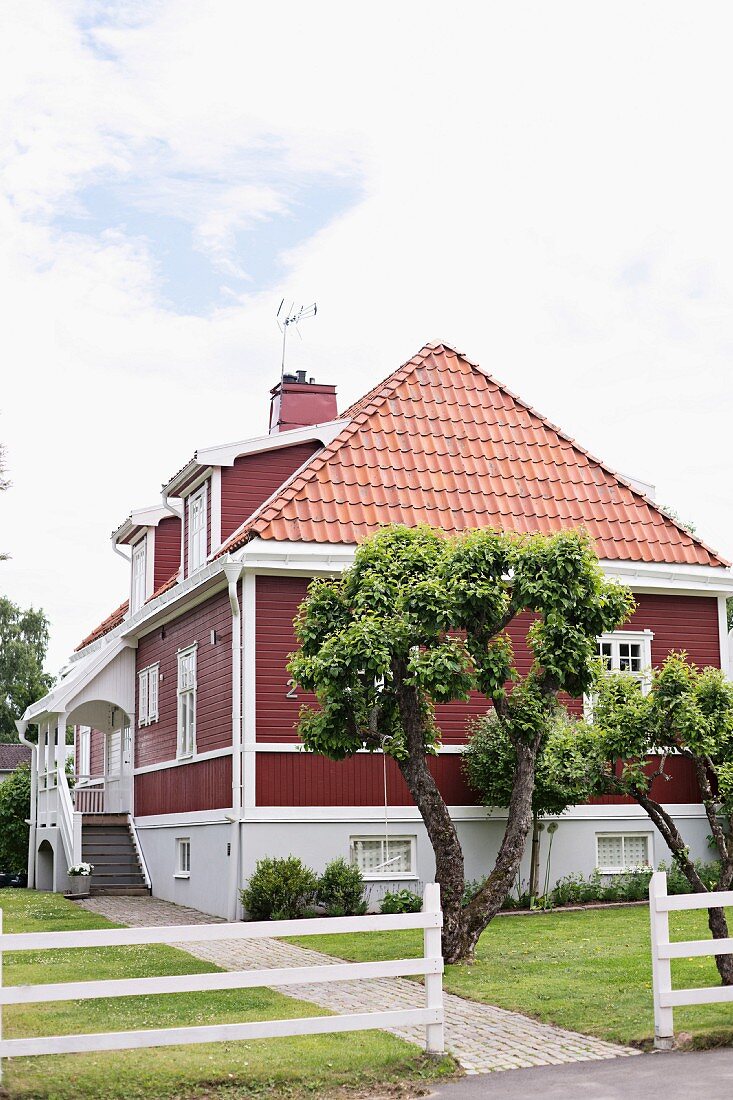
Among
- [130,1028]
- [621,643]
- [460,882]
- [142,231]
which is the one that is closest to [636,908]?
[621,643]

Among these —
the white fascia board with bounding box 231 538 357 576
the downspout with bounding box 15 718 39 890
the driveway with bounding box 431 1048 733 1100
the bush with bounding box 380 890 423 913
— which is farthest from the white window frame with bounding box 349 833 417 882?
the downspout with bounding box 15 718 39 890

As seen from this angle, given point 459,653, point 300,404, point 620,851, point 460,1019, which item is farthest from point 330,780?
point 300,404

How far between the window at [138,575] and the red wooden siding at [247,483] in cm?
580

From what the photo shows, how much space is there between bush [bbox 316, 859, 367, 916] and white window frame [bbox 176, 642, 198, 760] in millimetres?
4161

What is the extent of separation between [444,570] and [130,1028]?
582 cm

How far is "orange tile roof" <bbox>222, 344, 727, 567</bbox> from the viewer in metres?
20.2

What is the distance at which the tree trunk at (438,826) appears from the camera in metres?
13.8

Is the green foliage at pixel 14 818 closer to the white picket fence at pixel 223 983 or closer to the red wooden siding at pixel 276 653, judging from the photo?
the red wooden siding at pixel 276 653

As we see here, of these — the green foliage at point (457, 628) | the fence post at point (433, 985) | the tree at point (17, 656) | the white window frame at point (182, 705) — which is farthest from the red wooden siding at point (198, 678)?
the tree at point (17, 656)

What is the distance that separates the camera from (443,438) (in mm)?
22016

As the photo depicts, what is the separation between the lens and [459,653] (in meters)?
14.1

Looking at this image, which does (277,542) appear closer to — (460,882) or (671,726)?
(460,882)

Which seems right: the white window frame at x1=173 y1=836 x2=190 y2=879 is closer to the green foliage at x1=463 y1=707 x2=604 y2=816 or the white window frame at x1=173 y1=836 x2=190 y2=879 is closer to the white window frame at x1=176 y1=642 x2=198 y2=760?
the white window frame at x1=176 y1=642 x2=198 y2=760

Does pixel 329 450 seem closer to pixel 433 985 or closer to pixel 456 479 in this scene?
pixel 456 479
